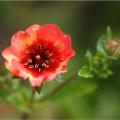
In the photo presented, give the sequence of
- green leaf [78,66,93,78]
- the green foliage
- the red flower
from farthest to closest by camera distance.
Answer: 1. the green foliage
2. green leaf [78,66,93,78]
3. the red flower

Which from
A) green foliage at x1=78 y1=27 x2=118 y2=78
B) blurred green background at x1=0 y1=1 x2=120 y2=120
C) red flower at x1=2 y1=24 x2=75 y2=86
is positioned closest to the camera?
red flower at x1=2 y1=24 x2=75 y2=86

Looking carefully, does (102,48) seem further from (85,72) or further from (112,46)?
(85,72)

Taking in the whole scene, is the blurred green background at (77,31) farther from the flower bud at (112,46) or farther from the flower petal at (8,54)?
the flower petal at (8,54)

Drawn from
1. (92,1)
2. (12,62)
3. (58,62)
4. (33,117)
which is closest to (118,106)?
(33,117)

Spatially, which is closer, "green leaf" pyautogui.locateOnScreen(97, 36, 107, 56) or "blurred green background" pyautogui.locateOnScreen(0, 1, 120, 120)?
"green leaf" pyautogui.locateOnScreen(97, 36, 107, 56)

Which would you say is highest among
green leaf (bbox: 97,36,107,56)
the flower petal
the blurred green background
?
the flower petal

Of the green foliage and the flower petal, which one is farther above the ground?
the flower petal

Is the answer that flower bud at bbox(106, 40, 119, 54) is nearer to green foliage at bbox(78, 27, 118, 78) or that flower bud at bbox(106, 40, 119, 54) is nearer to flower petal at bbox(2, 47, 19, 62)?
green foliage at bbox(78, 27, 118, 78)

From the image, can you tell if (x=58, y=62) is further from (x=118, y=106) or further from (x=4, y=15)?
(x=4, y=15)

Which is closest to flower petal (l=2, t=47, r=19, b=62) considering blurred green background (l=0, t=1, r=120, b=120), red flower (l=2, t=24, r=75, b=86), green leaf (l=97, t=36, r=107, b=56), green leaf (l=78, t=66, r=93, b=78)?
red flower (l=2, t=24, r=75, b=86)
